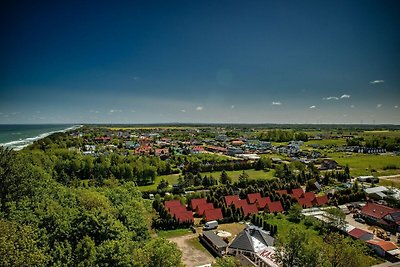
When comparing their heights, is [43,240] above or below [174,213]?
above

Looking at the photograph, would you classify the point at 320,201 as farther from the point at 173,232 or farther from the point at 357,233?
the point at 173,232

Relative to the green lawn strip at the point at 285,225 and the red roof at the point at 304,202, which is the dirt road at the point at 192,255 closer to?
the green lawn strip at the point at 285,225

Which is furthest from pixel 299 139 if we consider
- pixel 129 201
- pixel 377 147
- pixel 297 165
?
pixel 129 201

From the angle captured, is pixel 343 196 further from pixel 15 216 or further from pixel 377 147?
pixel 377 147

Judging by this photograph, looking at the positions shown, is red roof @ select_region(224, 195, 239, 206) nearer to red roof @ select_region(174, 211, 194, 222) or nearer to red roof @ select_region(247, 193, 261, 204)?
red roof @ select_region(247, 193, 261, 204)

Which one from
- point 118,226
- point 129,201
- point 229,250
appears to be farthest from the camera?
point 229,250

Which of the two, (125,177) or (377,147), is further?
(377,147)
